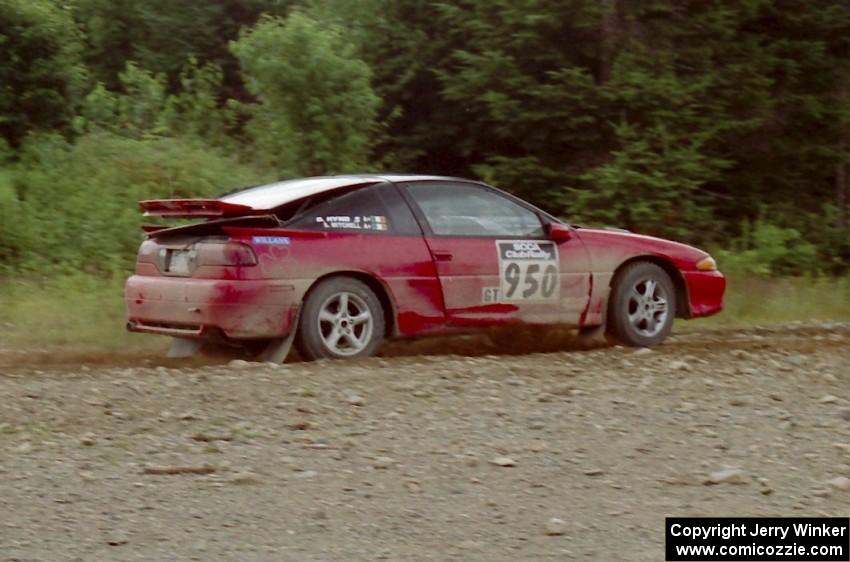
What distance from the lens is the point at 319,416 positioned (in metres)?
7.95

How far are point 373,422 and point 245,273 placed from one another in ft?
7.74

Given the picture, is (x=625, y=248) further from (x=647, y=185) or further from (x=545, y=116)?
(x=545, y=116)

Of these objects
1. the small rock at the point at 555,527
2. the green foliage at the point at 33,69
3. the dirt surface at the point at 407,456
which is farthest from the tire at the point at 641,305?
the green foliage at the point at 33,69

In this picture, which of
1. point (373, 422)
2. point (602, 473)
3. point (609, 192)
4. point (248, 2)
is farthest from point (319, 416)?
point (248, 2)

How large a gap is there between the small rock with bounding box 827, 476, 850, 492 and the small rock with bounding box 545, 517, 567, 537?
1426mm

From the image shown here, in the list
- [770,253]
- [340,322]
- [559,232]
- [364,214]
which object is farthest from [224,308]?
[770,253]

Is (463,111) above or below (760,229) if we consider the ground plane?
above

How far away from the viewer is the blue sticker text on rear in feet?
32.5

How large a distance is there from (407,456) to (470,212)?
427 cm

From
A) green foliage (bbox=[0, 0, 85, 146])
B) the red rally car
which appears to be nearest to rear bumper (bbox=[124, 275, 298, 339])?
the red rally car

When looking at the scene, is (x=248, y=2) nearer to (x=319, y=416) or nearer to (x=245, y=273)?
(x=245, y=273)

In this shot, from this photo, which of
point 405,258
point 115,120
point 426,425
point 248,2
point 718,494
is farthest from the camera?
point 248,2

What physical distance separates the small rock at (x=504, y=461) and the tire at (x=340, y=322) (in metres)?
3.42

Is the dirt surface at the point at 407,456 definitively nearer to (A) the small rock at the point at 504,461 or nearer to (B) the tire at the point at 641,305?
(A) the small rock at the point at 504,461
